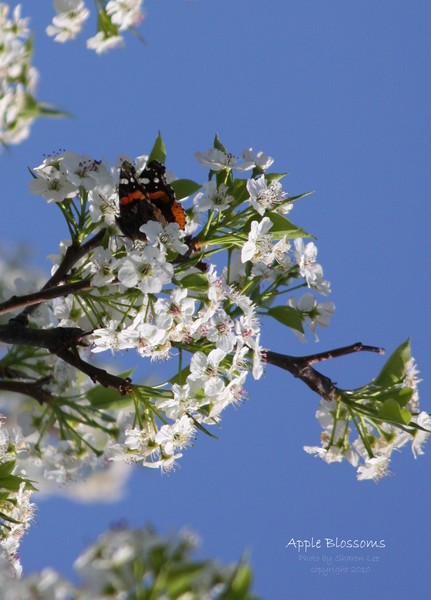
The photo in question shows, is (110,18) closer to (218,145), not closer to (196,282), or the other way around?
(218,145)

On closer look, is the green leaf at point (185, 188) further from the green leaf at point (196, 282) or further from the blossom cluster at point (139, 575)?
the blossom cluster at point (139, 575)

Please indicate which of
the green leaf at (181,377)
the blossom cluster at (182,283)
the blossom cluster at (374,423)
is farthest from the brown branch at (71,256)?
the blossom cluster at (374,423)

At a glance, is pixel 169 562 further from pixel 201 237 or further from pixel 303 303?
pixel 303 303

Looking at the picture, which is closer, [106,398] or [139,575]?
[139,575]

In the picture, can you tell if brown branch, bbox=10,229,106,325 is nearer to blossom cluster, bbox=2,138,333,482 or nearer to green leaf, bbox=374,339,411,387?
blossom cluster, bbox=2,138,333,482

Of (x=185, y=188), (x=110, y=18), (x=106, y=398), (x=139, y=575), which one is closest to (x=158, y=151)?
(x=185, y=188)

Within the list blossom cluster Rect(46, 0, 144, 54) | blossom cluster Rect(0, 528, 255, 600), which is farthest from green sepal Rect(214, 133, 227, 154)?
blossom cluster Rect(0, 528, 255, 600)
